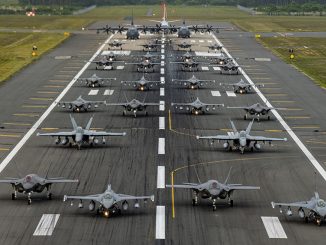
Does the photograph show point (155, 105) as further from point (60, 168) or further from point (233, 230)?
point (233, 230)

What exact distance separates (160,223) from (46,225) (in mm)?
9451

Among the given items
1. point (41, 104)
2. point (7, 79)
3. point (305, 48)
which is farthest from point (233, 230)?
point (305, 48)

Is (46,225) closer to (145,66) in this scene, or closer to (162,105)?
(162,105)

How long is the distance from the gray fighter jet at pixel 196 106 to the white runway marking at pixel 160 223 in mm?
43379

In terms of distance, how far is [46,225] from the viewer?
57375 mm

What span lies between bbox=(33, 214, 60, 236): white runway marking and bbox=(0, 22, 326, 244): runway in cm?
32

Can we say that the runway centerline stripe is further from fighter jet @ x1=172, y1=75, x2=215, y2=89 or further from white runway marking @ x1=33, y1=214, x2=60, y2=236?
white runway marking @ x1=33, y1=214, x2=60, y2=236

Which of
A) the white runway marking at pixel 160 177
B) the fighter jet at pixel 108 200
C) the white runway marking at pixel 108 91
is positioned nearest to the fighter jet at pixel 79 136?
the white runway marking at pixel 160 177

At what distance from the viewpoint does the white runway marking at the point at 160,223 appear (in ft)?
181

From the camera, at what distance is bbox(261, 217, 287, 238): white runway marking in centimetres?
5566

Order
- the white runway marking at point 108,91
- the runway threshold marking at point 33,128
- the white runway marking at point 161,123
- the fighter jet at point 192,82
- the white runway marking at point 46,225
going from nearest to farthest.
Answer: the white runway marking at point 46,225 → the runway threshold marking at point 33,128 → the white runway marking at point 161,123 → the white runway marking at point 108,91 → the fighter jet at point 192,82

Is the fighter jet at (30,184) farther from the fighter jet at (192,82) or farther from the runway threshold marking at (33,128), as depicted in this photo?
the fighter jet at (192,82)

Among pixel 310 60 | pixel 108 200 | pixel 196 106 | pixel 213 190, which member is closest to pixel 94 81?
pixel 196 106

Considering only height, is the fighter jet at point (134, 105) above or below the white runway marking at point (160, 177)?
below
